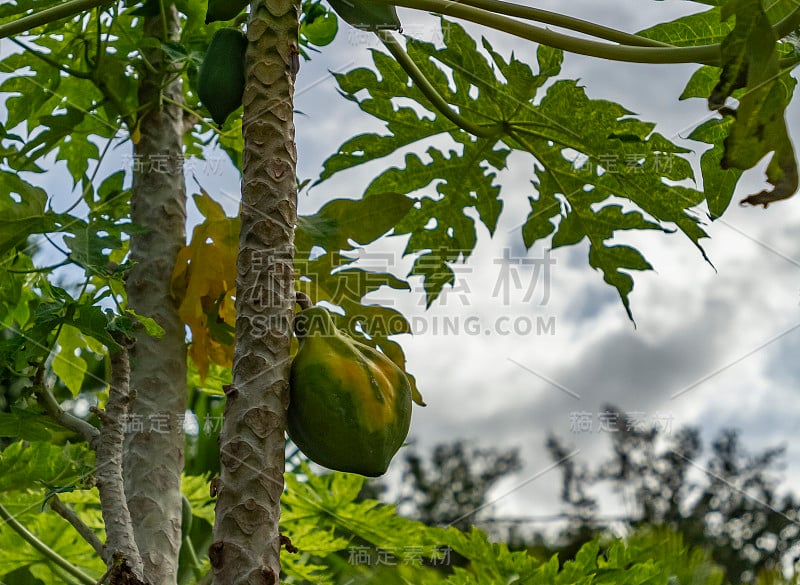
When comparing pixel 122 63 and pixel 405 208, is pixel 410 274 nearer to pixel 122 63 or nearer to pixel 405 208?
pixel 405 208

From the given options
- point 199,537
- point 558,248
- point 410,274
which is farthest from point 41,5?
point 199,537

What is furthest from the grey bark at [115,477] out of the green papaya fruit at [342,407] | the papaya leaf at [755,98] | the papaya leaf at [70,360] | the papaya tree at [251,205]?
the papaya leaf at [755,98]

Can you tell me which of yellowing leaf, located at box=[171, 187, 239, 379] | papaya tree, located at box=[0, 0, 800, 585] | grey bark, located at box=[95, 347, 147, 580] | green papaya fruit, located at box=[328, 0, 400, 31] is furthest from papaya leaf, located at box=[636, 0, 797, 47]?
grey bark, located at box=[95, 347, 147, 580]

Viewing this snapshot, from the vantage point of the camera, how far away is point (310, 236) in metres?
1.27

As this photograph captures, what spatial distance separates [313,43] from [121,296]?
1.83 ft

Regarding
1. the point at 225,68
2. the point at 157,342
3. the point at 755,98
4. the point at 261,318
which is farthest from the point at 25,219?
the point at 755,98

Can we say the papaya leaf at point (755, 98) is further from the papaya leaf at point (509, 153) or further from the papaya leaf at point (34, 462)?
the papaya leaf at point (34, 462)

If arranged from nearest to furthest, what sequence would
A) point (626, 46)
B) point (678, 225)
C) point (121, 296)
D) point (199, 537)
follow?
point (626, 46) → point (678, 225) → point (121, 296) → point (199, 537)

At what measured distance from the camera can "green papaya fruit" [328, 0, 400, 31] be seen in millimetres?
1157

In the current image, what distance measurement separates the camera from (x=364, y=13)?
1.16 meters

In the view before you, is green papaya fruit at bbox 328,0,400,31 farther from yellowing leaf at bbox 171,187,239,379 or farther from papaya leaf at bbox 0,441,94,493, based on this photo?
papaya leaf at bbox 0,441,94,493

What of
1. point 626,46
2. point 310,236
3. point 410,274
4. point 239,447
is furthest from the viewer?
point 410,274

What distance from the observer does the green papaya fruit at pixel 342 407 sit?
0.96 m

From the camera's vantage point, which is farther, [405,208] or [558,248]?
[558,248]
